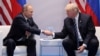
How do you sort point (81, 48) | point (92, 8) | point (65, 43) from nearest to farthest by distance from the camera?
point (81, 48)
point (65, 43)
point (92, 8)

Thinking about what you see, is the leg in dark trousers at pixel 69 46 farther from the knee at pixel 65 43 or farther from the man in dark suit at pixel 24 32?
the man in dark suit at pixel 24 32

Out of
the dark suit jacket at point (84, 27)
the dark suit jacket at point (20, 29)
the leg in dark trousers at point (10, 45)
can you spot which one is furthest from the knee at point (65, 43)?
the leg in dark trousers at point (10, 45)

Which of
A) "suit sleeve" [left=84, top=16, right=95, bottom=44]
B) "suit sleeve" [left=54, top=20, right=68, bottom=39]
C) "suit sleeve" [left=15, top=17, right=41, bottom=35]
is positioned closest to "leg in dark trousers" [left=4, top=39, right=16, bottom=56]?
"suit sleeve" [left=15, top=17, right=41, bottom=35]

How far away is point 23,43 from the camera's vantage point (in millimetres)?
5289

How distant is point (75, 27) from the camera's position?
5047 millimetres

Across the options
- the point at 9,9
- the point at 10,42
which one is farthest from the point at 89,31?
the point at 9,9

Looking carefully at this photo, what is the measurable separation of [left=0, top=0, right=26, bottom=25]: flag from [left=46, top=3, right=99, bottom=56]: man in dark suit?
1.64 meters

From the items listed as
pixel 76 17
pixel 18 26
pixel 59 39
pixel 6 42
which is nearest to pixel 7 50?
pixel 6 42

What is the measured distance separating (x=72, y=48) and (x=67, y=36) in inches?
14.4

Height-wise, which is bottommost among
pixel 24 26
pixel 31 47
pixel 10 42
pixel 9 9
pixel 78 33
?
pixel 31 47

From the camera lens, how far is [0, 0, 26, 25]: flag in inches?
253

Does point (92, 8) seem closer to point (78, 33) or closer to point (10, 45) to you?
point (78, 33)

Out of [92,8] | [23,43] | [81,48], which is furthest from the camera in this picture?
[92,8]

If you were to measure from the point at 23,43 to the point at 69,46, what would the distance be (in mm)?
910
